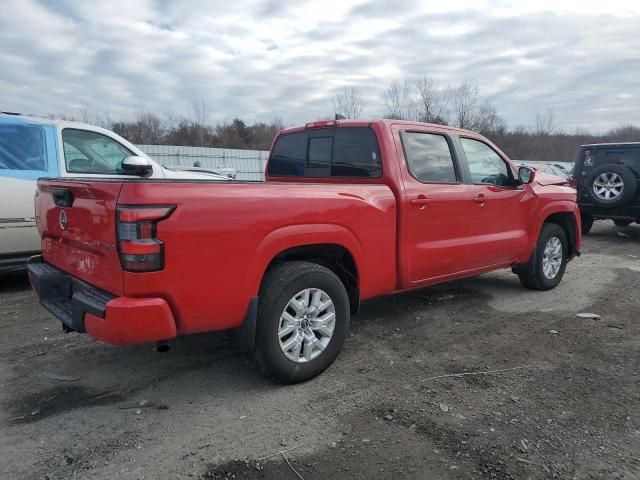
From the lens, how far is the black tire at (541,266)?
18.8 ft

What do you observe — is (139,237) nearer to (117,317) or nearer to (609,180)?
(117,317)

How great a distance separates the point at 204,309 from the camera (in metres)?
2.89

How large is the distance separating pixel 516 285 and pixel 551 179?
54.4 inches

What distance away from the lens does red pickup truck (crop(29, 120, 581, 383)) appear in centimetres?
269

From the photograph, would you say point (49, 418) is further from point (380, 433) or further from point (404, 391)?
point (404, 391)

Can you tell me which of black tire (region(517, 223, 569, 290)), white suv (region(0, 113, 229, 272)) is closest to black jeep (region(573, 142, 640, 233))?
black tire (region(517, 223, 569, 290))

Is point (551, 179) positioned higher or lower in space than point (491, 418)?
higher

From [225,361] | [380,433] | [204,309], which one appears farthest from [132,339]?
[380,433]

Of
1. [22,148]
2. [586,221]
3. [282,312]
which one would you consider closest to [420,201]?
[282,312]

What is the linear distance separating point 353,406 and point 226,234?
135 cm

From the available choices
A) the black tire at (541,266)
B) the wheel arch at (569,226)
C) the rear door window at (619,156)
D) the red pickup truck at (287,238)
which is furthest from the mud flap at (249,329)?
the rear door window at (619,156)

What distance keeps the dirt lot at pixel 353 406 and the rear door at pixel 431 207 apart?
64 cm

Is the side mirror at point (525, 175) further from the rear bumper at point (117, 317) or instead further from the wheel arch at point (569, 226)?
the rear bumper at point (117, 317)

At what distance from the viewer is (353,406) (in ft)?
10.3
